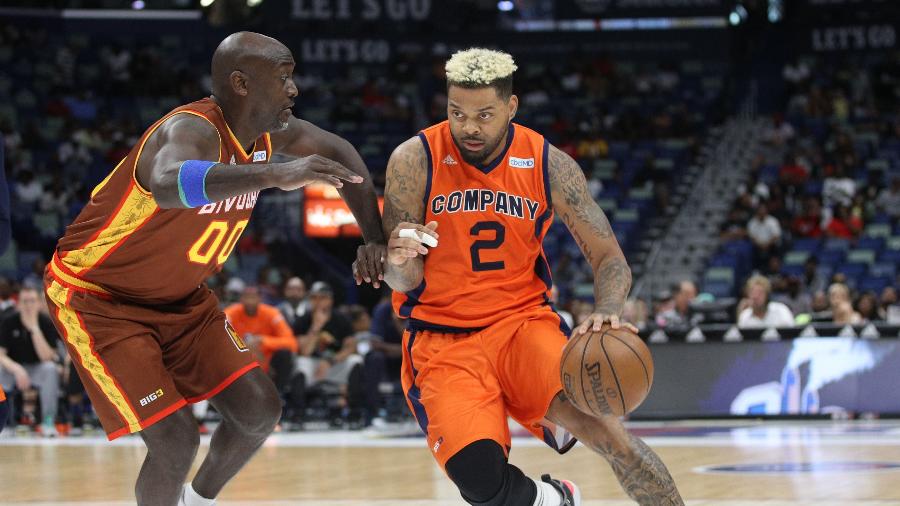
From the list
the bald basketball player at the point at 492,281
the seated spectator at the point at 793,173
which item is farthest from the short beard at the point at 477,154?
the seated spectator at the point at 793,173

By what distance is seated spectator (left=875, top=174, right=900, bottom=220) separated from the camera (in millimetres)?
18938

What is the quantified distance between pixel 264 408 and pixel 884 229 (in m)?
15.1

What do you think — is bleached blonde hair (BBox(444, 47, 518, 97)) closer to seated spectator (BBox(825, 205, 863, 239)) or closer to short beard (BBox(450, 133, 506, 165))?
short beard (BBox(450, 133, 506, 165))

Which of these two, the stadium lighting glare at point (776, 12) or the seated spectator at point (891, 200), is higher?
the stadium lighting glare at point (776, 12)

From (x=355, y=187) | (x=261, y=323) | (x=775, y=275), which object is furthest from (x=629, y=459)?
(x=775, y=275)

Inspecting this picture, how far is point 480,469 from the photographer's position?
4.53 m

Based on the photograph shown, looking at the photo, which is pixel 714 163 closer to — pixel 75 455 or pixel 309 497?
pixel 75 455

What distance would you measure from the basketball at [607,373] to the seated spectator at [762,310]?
8.57 m

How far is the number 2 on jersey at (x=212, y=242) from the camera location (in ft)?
16.2

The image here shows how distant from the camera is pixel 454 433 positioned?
15.1 ft

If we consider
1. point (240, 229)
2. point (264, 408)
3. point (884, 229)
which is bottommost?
point (884, 229)

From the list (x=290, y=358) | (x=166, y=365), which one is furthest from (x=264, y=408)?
(x=290, y=358)

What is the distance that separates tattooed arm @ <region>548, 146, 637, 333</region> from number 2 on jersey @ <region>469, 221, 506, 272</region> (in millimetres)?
250

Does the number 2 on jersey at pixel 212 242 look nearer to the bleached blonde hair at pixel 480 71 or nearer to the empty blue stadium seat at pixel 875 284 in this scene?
the bleached blonde hair at pixel 480 71
